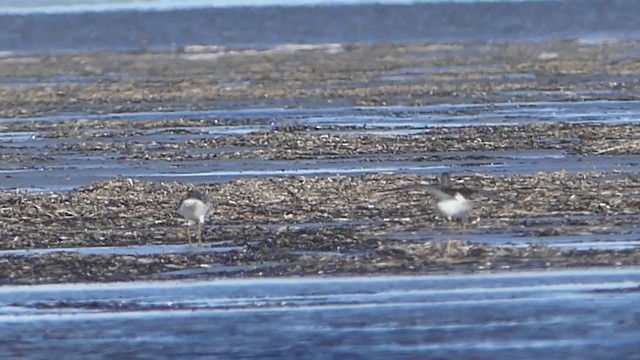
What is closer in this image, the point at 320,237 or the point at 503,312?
the point at 503,312

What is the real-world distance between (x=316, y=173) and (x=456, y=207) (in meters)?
5.18

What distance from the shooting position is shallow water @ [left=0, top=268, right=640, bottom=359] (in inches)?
451

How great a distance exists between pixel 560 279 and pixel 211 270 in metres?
2.70

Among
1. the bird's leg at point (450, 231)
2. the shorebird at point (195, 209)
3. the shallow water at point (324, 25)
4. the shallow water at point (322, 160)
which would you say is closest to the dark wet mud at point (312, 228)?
the bird's leg at point (450, 231)

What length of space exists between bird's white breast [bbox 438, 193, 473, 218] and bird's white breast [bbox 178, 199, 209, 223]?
1994mm

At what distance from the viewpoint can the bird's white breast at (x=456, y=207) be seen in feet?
48.7

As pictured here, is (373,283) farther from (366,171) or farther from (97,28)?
(97,28)

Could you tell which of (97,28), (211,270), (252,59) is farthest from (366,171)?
(97,28)

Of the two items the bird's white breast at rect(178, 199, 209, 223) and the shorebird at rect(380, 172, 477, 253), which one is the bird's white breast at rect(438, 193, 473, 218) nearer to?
the shorebird at rect(380, 172, 477, 253)

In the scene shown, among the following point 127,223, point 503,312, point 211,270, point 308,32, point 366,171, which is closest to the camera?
point 503,312

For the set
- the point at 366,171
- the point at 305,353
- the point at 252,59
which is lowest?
the point at 305,353

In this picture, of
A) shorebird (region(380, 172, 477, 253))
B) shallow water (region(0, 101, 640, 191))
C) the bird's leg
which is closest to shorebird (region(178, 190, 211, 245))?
shorebird (region(380, 172, 477, 253))

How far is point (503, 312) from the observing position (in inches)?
486

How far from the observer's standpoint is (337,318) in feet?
40.4
